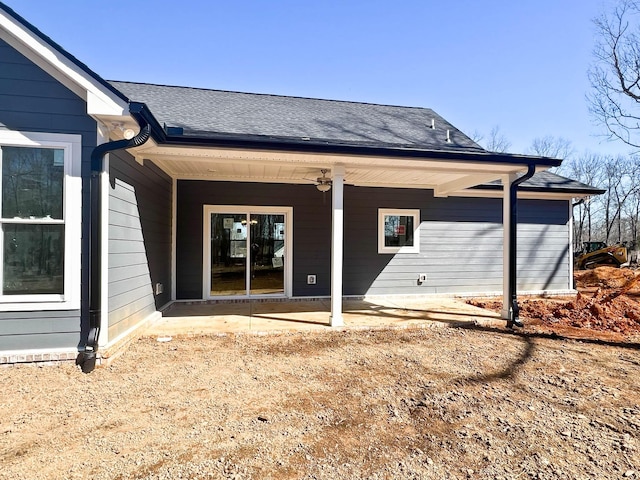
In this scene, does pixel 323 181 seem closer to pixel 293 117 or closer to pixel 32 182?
pixel 293 117

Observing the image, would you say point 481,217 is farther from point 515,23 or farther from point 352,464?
point 352,464

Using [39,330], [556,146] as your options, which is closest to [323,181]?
[39,330]

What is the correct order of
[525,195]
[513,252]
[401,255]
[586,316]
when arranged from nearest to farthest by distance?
[513,252]
[586,316]
[401,255]
[525,195]

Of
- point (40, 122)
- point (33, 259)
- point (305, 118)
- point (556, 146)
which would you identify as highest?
point (556, 146)

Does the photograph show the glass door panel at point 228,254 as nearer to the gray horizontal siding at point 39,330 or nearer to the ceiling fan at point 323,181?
the ceiling fan at point 323,181

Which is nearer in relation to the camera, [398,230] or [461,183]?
[461,183]

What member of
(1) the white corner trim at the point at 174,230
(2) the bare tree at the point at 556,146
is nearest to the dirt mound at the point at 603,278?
(1) the white corner trim at the point at 174,230

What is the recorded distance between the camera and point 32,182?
11.4 ft

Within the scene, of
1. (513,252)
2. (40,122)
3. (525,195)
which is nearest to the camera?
(40,122)

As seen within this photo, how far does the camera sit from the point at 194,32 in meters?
8.55

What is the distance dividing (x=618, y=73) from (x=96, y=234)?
16557 mm

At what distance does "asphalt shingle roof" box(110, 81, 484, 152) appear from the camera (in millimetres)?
6062

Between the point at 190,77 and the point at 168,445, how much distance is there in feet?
42.3

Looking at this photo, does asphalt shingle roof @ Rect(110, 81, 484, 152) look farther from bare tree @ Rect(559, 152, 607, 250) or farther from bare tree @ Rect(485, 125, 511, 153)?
bare tree @ Rect(559, 152, 607, 250)
